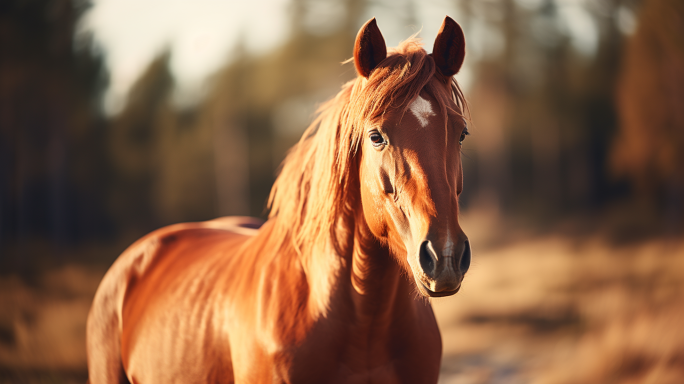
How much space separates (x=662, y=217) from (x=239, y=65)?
1409 centimetres

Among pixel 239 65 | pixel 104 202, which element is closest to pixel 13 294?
pixel 104 202

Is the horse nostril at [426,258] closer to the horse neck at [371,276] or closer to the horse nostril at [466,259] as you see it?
the horse nostril at [466,259]

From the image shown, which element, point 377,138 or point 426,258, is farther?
point 377,138

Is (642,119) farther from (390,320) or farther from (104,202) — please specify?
(104,202)

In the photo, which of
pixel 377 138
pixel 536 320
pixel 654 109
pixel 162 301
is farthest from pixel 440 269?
pixel 654 109

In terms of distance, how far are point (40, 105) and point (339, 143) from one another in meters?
12.7

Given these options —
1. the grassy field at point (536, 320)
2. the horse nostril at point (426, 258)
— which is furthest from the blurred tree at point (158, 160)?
the horse nostril at point (426, 258)

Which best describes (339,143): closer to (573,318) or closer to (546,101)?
(573,318)

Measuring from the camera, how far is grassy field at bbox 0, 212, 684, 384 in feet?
18.0

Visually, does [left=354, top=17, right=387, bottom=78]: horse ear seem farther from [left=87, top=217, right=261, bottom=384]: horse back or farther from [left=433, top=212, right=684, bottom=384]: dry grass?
[left=433, top=212, right=684, bottom=384]: dry grass

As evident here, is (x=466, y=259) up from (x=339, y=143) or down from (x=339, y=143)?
down

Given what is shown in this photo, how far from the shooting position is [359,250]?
1.79 metres

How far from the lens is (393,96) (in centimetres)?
160

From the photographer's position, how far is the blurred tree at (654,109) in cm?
959
